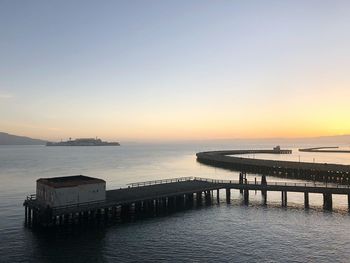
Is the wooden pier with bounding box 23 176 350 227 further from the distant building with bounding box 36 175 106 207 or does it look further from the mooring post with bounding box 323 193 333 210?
the distant building with bounding box 36 175 106 207

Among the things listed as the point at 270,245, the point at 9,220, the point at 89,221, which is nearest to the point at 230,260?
the point at 270,245

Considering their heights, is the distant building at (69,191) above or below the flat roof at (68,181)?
below

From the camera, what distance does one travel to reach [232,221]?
50.5 metres

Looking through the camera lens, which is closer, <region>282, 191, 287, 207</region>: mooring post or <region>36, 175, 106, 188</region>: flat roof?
<region>36, 175, 106, 188</region>: flat roof

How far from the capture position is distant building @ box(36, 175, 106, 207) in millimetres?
46125

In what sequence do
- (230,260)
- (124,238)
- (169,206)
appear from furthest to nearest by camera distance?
1. (169,206)
2. (124,238)
3. (230,260)

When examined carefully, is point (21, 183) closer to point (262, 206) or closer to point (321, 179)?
point (262, 206)

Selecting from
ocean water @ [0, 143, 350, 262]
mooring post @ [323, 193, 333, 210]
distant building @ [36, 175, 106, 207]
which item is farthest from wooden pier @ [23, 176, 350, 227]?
ocean water @ [0, 143, 350, 262]

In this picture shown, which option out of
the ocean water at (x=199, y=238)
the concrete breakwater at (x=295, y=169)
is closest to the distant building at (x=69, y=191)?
the ocean water at (x=199, y=238)

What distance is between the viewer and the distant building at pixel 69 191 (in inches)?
1816

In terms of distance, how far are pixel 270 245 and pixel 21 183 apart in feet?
245

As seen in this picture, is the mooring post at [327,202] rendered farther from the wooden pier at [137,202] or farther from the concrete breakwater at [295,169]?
the concrete breakwater at [295,169]

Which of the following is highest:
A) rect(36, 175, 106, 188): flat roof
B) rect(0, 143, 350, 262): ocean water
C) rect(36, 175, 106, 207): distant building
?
rect(36, 175, 106, 188): flat roof

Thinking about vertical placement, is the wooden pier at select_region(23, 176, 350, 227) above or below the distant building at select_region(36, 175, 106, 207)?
below
